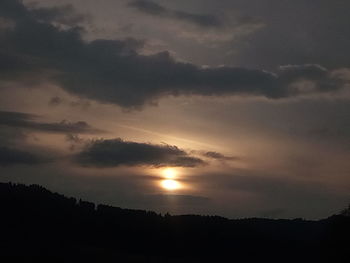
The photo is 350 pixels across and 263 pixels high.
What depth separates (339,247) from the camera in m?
70.4

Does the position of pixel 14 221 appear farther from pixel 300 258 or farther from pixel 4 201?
pixel 300 258

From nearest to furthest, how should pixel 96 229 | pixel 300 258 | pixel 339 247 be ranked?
pixel 339 247, pixel 300 258, pixel 96 229

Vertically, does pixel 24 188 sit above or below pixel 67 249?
above

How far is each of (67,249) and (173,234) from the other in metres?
35.9

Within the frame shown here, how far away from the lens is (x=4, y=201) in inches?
5094

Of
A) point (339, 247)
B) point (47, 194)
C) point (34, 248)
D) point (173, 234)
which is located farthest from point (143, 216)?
point (339, 247)

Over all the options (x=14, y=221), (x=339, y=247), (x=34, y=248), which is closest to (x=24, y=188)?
(x=14, y=221)

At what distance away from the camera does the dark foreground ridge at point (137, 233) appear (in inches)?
4781

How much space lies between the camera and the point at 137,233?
14225cm

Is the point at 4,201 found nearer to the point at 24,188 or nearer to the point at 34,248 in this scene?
the point at 24,188

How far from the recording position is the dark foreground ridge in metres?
121

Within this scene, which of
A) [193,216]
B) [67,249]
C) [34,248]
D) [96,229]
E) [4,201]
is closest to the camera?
[34,248]

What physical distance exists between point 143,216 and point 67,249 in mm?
37129

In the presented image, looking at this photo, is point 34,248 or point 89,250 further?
point 89,250
